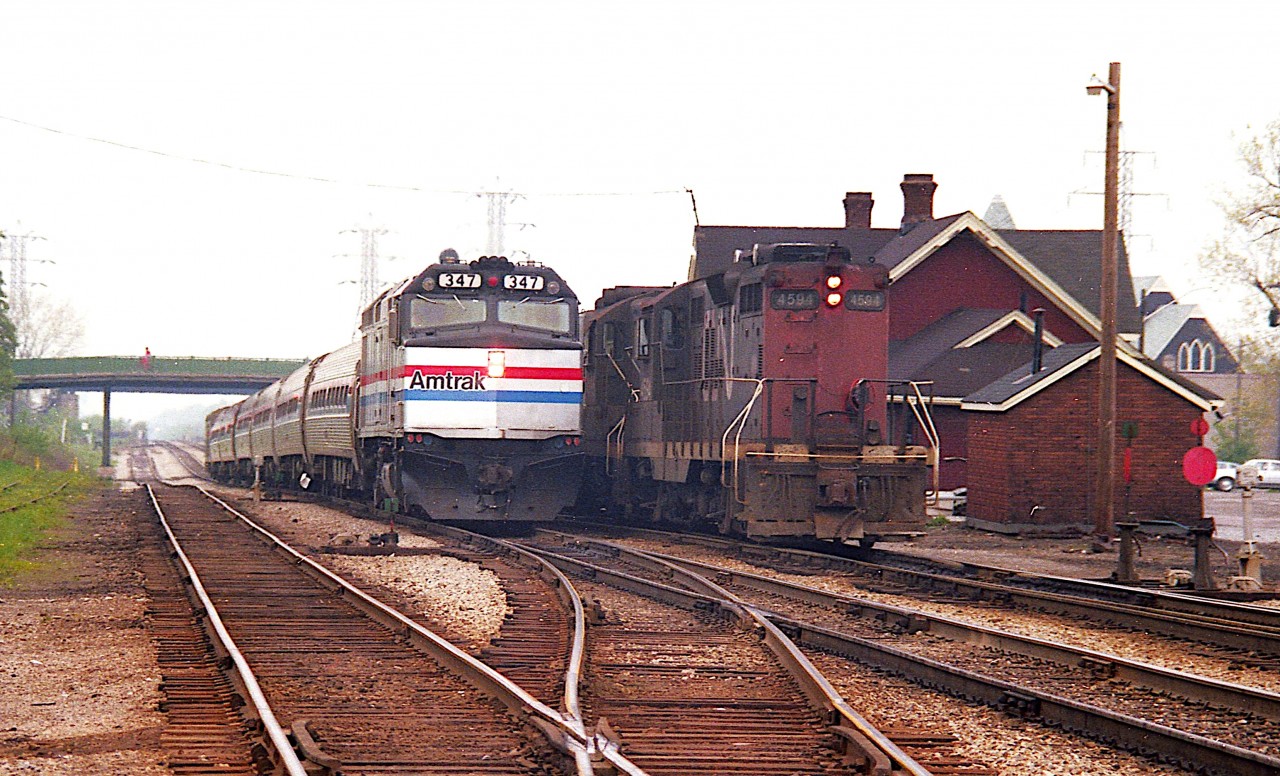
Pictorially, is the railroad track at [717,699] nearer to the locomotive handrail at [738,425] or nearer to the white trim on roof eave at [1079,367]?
the locomotive handrail at [738,425]

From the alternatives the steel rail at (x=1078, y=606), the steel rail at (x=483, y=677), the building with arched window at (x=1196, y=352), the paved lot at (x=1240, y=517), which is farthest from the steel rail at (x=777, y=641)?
the building with arched window at (x=1196, y=352)

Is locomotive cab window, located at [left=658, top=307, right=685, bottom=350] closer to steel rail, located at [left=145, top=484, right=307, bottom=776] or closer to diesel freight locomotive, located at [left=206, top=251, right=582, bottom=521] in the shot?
diesel freight locomotive, located at [left=206, top=251, right=582, bottom=521]

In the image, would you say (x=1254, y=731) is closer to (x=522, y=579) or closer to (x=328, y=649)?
(x=328, y=649)

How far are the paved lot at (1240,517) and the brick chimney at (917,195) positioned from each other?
11.6 metres

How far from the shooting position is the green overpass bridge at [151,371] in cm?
8200

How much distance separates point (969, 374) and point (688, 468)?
52.6ft

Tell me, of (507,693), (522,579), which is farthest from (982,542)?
(507,693)

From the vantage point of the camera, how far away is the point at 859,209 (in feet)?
147

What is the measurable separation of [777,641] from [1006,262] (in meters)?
30.9

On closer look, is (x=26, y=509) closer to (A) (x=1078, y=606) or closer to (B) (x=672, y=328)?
(B) (x=672, y=328)

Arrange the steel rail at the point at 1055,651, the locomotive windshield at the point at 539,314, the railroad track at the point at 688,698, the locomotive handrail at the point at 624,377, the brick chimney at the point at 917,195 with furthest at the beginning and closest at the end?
the brick chimney at the point at 917,195 < the locomotive handrail at the point at 624,377 < the locomotive windshield at the point at 539,314 < the steel rail at the point at 1055,651 < the railroad track at the point at 688,698

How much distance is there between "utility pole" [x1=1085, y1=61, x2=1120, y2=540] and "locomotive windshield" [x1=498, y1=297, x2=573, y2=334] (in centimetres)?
797

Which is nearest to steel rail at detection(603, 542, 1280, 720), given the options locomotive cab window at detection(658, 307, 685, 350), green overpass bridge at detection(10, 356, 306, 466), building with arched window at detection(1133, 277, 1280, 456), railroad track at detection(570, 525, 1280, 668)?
railroad track at detection(570, 525, 1280, 668)

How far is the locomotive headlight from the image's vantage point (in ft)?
68.1
